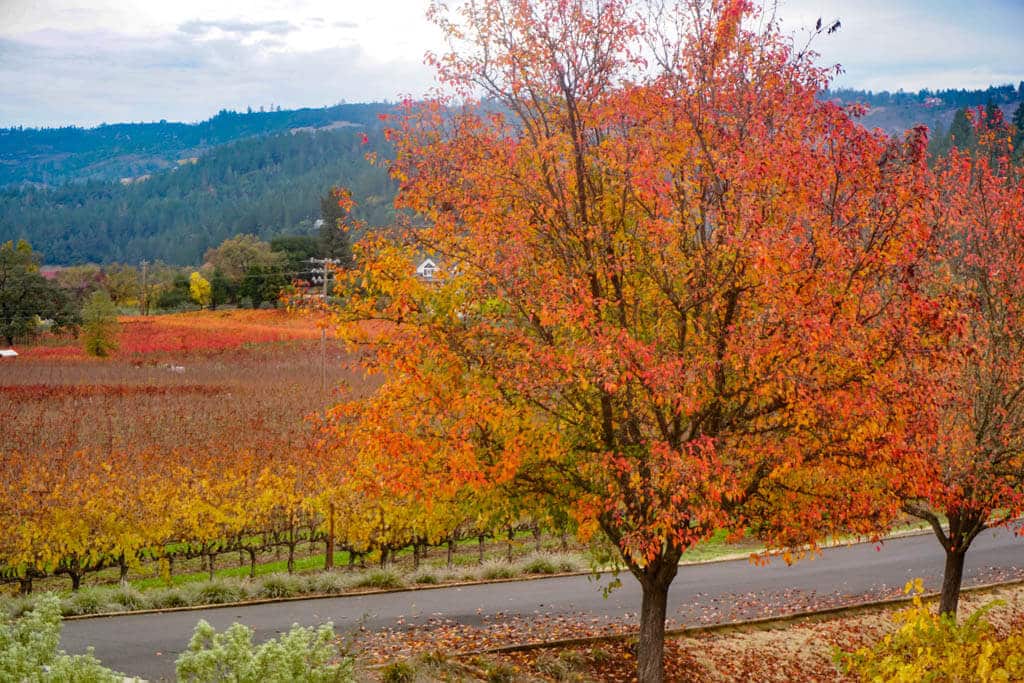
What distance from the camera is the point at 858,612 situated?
1566 cm

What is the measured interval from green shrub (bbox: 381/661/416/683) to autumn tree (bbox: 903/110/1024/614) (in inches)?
269

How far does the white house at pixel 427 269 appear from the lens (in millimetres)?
10664

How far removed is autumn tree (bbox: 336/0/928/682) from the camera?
8648 mm

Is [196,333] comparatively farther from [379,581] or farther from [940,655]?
[940,655]

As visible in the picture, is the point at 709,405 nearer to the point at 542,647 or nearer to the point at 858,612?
the point at 542,647

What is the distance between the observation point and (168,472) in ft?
71.1

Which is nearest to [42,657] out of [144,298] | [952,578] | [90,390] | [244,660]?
[244,660]

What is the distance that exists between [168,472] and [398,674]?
46.4 ft

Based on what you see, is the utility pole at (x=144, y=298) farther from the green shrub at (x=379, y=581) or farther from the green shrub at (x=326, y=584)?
the green shrub at (x=379, y=581)

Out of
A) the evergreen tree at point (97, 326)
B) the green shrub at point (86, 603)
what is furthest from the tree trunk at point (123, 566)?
the evergreen tree at point (97, 326)

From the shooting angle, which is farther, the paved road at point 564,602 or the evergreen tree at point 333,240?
the evergreen tree at point 333,240

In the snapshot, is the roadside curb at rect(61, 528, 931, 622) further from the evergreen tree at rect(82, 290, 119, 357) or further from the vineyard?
the evergreen tree at rect(82, 290, 119, 357)

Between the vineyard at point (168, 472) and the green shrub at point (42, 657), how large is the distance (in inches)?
162

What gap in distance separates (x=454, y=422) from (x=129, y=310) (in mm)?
63527
